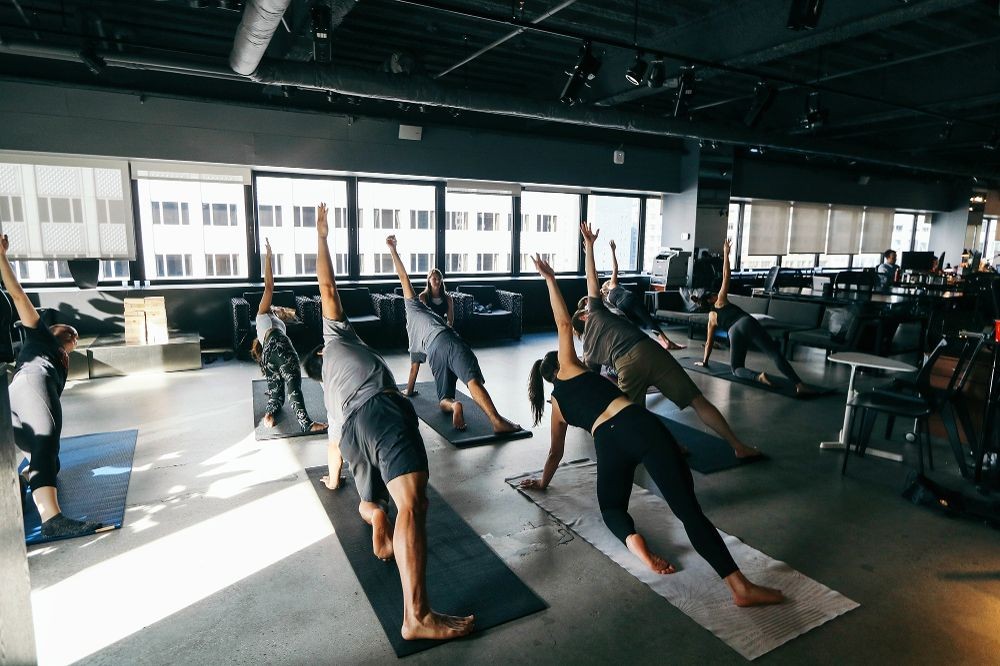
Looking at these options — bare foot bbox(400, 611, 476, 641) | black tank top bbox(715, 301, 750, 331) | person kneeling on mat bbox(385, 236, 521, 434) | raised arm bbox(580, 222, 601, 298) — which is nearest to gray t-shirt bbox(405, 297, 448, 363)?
person kneeling on mat bbox(385, 236, 521, 434)

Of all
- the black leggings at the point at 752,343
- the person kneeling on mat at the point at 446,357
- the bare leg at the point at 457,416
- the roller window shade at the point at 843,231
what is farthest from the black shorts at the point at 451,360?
the roller window shade at the point at 843,231

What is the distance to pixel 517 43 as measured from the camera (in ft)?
21.7

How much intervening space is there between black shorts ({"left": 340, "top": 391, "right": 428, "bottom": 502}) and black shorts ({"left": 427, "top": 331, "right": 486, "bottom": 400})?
72.7 inches

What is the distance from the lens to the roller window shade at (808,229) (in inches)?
512

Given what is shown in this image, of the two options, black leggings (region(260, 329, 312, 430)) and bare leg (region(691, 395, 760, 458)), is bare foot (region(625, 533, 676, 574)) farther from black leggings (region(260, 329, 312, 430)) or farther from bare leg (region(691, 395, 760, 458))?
black leggings (region(260, 329, 312, 430))

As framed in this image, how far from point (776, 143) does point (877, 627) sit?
25.3 ft

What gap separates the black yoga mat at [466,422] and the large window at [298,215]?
356cm

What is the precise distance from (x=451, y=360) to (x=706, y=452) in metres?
2.10

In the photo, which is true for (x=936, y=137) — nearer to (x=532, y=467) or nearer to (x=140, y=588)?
(x=532, y=467)

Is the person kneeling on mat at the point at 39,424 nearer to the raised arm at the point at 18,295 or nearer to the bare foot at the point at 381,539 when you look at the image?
the raised arm at the point at 18,295

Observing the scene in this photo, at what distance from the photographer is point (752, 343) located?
639 centimetres

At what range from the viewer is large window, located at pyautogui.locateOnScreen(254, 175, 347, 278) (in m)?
8.24

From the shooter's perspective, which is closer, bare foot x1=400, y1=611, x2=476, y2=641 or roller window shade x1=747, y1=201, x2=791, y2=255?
bare foot x1=400, y1=611, x2=476, y2=641

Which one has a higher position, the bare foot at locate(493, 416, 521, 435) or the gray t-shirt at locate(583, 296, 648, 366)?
the gray t-shirt at locate(583, 296, 648, 366)
